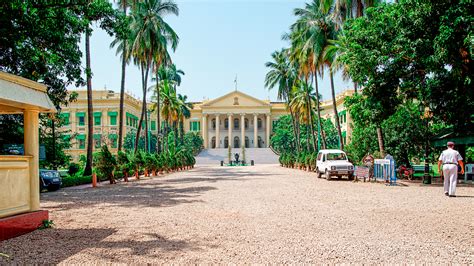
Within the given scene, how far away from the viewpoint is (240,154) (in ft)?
236

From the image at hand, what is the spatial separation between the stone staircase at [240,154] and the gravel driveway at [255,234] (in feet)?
174

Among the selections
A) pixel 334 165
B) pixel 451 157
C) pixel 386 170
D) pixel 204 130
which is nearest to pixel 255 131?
pixel 204 130

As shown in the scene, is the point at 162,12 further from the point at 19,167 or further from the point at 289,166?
the point at 19,167

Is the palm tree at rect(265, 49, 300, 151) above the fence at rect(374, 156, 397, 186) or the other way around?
above

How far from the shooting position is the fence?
17.0 metres

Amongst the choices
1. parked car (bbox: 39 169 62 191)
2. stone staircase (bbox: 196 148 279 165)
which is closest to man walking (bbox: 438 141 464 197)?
parked car (bbox: 39 169 62 191)

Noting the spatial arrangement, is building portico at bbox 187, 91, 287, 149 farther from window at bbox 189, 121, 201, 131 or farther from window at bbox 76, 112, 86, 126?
window at bbox 76, 112, 86, 126

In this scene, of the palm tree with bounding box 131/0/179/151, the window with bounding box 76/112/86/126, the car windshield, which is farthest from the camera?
the window with bounding box 76/112/86/126

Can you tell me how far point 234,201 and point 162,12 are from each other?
2306cm

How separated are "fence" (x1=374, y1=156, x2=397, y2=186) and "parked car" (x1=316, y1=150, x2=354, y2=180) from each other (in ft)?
5.66

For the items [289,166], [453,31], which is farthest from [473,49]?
[289,166]

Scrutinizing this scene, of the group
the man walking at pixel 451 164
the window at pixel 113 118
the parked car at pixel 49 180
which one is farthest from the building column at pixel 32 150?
the window at pixel 113 118

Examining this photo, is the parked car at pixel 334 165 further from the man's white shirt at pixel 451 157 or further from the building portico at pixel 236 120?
the building portico at pixel 236 120

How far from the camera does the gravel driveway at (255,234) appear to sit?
5.24m
